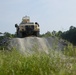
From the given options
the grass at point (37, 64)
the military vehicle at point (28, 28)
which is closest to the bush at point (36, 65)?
the grass at point (37, 64)

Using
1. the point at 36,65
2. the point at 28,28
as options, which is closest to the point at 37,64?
the point at 36,65

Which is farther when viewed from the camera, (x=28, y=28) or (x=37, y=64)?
(x=28, y=28)

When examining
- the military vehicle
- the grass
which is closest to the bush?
the grass

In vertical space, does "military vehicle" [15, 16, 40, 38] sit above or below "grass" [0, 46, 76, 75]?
above

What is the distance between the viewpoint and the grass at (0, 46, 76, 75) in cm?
430

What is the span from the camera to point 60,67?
14.2 ft

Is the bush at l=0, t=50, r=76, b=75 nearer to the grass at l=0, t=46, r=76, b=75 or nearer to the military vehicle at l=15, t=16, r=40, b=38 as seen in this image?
the grass at l=0, t=46, r=76, b=75

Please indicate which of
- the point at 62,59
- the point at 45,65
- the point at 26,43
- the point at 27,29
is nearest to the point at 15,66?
the point at 45,65

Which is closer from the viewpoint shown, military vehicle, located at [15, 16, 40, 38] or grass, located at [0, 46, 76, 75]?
grass, located at [0, 46, 76, 75]

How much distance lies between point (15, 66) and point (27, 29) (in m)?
23.9

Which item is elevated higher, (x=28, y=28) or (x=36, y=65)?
(x=28, y=28)

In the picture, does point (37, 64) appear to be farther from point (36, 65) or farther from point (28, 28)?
point (28, 28)

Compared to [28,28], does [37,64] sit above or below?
below

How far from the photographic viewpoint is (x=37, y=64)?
14.6 ft
